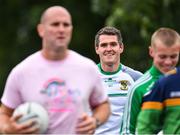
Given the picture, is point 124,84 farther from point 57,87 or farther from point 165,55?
point 57,87

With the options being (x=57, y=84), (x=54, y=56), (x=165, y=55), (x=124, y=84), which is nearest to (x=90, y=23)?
(x=124, y=84)

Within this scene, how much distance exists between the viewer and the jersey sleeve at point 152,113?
9281 mm

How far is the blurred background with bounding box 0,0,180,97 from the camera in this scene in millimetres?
27047

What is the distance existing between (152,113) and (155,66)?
2.84ft

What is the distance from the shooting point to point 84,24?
120ft

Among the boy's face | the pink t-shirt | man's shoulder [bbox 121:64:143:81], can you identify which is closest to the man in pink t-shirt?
the pink t-shirt

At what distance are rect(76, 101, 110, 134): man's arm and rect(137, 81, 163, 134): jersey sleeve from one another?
35cm

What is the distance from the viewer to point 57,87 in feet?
29.1

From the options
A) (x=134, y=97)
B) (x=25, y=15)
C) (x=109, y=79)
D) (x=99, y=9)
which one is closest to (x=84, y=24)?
(x=25, y=15)

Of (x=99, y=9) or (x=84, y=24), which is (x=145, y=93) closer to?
(x=99, y=9)

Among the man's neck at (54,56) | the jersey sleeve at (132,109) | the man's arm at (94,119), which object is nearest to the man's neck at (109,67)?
→ the jersey sleeve at (132,109)

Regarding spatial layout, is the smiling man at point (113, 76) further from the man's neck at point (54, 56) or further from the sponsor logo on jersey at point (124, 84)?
the man's neck at point (54, 56)

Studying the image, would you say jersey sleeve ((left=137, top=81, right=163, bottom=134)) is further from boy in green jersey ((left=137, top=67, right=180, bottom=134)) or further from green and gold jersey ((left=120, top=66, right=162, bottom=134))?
green and gold jersey ((left=120, top=66, right=162, bottom=134))

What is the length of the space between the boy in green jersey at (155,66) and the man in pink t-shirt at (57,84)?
87 centimetres
